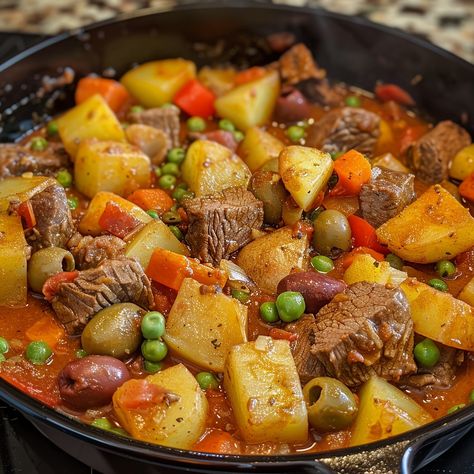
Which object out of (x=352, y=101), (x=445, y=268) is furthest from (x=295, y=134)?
(x=445, y=268)

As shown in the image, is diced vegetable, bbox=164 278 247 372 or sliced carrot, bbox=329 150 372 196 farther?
sliced carrot, bbox=329 150 372 196

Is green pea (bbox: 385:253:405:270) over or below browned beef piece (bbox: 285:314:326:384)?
over

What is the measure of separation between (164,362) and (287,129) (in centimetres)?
187


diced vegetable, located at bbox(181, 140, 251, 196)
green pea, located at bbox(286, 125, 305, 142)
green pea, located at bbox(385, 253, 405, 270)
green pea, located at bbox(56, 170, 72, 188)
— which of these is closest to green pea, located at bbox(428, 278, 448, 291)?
green pea, located at bbox(385, 253, 405, 270)

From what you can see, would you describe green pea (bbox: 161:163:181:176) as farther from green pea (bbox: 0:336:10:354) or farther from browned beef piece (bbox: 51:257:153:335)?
green pea (bbox: 0:336:10:354)

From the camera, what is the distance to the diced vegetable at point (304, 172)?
3500mm

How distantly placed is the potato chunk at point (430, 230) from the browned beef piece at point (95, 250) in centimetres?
118

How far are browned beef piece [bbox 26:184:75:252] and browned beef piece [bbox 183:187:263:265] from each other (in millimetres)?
561

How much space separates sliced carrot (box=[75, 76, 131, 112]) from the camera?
14.9 ft

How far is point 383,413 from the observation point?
277 centimetres

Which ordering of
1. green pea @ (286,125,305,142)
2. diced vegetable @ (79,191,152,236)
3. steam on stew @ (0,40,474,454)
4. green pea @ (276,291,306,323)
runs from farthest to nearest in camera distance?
green pea @ (286,125,305,142)
diced vegetable @ (79,191,152,236)
green pea @ (276,291,306,323)
steam on stew @ (0,40,474,454)

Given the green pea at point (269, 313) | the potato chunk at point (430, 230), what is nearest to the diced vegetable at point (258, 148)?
the potato chunk at point (430, 230)

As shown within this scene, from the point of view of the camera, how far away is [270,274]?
3357mm

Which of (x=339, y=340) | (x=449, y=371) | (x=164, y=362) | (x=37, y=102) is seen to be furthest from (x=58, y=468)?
(x=37, y=102)
